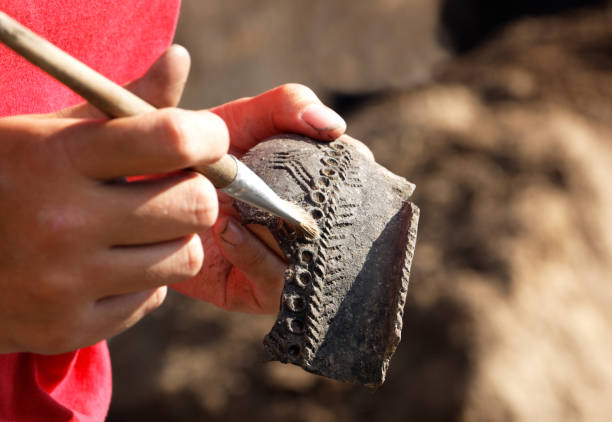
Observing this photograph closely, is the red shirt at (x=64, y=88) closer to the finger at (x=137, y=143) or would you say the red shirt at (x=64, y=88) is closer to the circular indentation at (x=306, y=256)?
the finger at (x=137, y=143)

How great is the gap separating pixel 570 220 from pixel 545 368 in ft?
2.80

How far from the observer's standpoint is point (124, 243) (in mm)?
1003

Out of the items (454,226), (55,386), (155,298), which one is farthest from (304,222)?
(454,226)

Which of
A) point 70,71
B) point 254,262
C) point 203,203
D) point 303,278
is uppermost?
point 70,71

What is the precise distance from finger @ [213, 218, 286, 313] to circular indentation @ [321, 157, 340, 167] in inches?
8.3

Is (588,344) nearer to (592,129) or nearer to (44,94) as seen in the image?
(592,129)

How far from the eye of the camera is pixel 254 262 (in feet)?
4.66

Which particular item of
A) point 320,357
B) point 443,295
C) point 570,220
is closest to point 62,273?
point 320,357

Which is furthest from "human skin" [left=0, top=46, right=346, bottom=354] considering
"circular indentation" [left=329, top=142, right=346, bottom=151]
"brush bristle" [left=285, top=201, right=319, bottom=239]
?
"circular indentation" [left=329, top=142, right=346, bottom=151]

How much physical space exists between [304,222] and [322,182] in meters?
0.12

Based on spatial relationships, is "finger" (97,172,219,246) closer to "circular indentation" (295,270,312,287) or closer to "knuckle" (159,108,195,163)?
"knuckle" (159,108,195,163)

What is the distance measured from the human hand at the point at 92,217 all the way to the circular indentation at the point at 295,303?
215 mm

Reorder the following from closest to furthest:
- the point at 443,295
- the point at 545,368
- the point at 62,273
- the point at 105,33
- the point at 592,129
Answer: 1. the point at 62,273
2. the point at 105,33
3. the point at 545,368
4. the point at 443,295
5. the point at 592,129

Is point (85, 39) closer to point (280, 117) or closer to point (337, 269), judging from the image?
point (280, 117)
